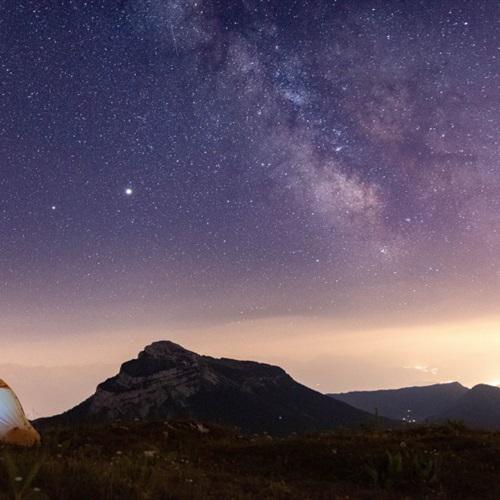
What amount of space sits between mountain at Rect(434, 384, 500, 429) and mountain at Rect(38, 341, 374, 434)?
1660 inches

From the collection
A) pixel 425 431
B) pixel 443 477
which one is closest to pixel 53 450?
pixel 443 477

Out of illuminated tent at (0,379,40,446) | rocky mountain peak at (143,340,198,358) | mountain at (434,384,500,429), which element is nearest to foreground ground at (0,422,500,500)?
illuminated tent at (0,379,40,446)

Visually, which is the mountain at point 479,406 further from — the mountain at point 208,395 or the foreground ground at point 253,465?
the foreground ground at point 253,465

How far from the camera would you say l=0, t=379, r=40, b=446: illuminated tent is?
12.6 meters

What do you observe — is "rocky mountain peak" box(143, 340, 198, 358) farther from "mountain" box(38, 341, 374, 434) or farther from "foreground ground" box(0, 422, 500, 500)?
"foreground ground" box(0, 422, 500, 500)

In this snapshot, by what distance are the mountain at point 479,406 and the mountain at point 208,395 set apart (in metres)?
42.2

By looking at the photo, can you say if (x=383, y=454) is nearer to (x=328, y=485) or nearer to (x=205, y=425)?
(x=328, y=485)

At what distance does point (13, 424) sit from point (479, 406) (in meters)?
183

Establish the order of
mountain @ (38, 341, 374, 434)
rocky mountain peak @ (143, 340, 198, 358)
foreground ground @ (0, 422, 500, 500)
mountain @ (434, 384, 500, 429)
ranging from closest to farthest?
foreground ground @ (0, 422, 500, 500)
mountain @ (38, 341, 374, 434)
rocky mountain peak @ (143, 340, 198, 358)
mountain @ (434, 384, 500, 429)

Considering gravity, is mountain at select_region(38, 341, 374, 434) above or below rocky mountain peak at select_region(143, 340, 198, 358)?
below

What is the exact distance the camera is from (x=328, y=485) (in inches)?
393

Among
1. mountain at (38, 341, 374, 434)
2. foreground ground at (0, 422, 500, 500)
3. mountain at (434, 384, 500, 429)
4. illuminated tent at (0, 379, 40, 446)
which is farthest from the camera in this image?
mountain at (434, 384, 500, 429)

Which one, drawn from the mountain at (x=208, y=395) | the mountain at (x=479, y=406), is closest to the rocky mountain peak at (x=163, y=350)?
the mountain at (x=208, y=395)

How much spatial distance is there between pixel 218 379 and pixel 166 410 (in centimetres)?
2258
